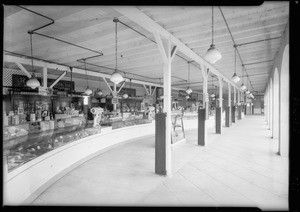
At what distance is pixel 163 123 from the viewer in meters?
4.49

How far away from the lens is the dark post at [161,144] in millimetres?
4492

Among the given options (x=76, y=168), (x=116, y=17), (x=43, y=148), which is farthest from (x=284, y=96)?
(x=43, y=148)

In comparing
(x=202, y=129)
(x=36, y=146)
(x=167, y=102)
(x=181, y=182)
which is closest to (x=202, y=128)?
(x=202, y=129)

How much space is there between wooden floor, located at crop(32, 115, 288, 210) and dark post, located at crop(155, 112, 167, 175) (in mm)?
204

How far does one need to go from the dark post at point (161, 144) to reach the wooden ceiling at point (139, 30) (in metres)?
2.14

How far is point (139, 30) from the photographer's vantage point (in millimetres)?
4965

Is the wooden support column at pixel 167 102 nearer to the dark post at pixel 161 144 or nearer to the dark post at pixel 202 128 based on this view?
the dark post at pixel 161 144

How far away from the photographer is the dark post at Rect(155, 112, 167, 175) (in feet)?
14.7

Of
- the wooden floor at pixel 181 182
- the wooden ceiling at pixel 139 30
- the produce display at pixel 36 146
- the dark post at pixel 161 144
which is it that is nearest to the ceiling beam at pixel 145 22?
the wooden ceiling at pixel 139 30

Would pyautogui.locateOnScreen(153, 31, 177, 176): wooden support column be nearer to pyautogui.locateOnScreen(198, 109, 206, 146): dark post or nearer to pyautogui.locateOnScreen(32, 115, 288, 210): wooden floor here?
pyautogui.locateOnScreen(32, 115, 288, 210): wooden floor
